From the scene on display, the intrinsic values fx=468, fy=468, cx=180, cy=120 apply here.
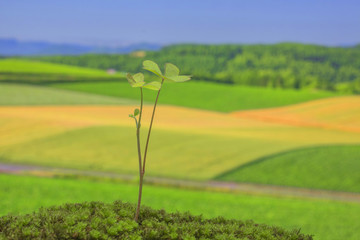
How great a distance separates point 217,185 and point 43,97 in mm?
34539

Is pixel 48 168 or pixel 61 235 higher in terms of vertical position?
pixel 61 235

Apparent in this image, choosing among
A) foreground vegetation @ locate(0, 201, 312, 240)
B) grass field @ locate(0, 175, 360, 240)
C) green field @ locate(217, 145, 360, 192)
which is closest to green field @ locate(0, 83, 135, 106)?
green field @ locate(217, 145, 360, 192)

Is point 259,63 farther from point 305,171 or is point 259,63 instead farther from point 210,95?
point 305,171

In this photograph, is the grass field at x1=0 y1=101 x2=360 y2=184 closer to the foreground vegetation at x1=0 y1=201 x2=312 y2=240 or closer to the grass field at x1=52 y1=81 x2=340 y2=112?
the foreground vegetation at x1=0 y1=201 x2=312 y2=240

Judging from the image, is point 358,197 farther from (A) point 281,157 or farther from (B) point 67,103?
(B) point 67,103

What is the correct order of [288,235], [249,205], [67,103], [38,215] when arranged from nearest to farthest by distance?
[38,215]
[288,235]
[249,205]
[67,103]

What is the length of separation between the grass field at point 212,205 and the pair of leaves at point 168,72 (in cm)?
700

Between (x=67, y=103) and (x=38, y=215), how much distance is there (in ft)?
145

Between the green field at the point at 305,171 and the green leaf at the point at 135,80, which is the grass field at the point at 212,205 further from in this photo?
the green leaf at the point at 135,80

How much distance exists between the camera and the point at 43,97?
164ft

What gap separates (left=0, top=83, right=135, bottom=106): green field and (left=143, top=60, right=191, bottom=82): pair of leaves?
42.5 meters

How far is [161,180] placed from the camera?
66.5ft

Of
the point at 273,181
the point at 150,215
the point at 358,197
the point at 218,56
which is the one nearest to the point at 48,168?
the point at 273,181

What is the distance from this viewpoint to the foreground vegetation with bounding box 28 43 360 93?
253 ft
